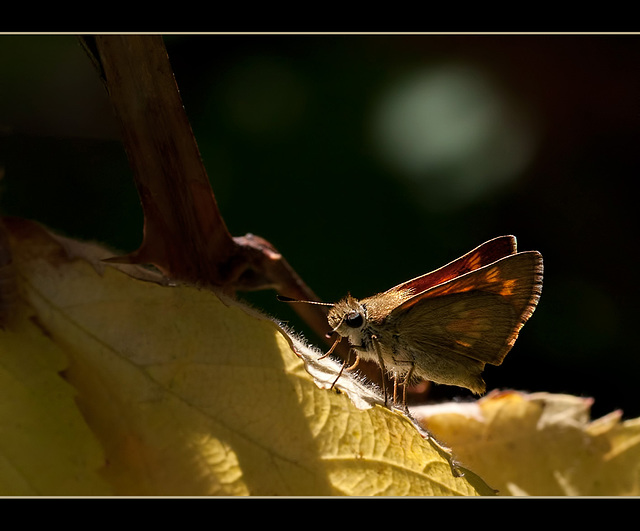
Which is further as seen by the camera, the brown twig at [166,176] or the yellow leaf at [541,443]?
the yellow leaf at [541,443]

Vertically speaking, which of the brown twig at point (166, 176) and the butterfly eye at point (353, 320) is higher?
the brown twig at point (166, 176)

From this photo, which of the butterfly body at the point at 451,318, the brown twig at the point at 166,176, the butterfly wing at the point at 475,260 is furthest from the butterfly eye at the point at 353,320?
the brown twig at the point at 166,176

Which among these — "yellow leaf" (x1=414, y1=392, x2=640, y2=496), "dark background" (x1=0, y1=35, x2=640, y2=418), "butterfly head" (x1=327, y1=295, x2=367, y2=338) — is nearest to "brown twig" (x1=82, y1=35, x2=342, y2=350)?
"butterfly head" (x1=327, y1=295, x2=367, y2=338)

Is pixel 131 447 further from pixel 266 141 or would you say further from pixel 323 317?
pixel 266 141

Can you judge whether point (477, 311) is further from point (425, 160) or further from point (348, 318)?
point (425, 160)

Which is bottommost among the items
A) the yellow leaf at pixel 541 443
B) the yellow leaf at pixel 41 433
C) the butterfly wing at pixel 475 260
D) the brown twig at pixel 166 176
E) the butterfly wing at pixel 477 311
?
the yellow leaf at pixel 541 443

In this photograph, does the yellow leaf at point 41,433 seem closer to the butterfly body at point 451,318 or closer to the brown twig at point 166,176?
the brown twig at point 166,176

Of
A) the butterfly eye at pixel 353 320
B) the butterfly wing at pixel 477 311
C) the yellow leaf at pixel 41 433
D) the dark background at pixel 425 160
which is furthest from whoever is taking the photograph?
the dark background at pixel 425 160

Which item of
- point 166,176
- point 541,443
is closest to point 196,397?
point 166,176

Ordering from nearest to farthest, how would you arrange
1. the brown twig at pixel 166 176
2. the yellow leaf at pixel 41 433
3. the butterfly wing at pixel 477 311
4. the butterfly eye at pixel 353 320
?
the yellow leaf at pixel 41 433, the brown twig at pixel 166 176, the butterfly wing at pixel 477 311, the butterfly eye at pixel 353 320
